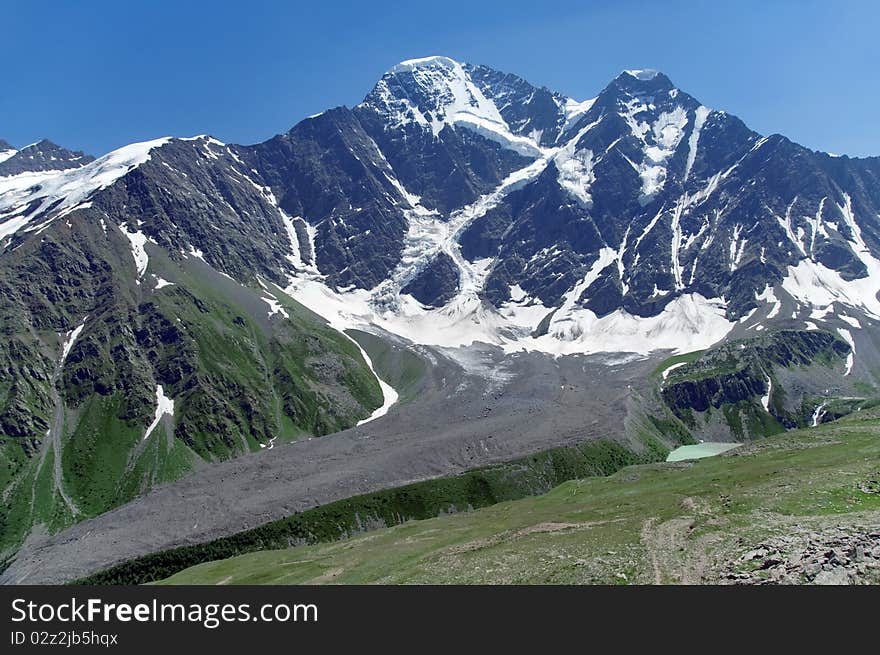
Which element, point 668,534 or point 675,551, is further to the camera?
point 668,534

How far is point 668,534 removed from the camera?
2304 inches

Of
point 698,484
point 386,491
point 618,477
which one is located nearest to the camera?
point 698,484

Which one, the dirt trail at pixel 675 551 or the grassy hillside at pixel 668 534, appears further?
the dirt trail at pixel 675 551

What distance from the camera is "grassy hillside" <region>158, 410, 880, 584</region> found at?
144 feet

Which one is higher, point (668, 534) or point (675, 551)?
point (675, 551)

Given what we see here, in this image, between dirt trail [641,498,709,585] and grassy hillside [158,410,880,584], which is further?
dirt trail [641,498,709,585]

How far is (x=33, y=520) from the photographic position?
612 ft

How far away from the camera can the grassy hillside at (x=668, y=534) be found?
144 feet
